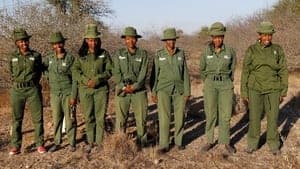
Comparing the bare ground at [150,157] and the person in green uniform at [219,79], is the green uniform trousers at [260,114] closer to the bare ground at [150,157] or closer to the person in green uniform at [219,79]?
the bare ground at [150,157]

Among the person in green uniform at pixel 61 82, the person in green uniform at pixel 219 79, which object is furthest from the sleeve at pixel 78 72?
the person in green uniform at pixel 219 79

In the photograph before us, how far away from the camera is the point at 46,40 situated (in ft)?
39.9

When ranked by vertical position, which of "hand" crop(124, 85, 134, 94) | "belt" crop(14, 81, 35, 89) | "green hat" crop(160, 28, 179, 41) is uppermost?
"green hat" crop(160, 28, 179, 41)

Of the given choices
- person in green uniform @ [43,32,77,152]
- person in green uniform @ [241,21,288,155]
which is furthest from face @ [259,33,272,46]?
person in green uniform @ [43,32,77,152]

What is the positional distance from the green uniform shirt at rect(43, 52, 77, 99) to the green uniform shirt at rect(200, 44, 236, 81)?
2.08 metres

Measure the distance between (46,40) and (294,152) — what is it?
21.1ft

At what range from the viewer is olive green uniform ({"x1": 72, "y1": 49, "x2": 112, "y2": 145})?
25.8 feet

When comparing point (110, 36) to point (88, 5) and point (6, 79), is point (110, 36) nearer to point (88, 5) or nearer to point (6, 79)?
point (6, 79)

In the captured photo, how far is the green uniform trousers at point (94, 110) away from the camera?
799 cm

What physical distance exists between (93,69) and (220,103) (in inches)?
81.1

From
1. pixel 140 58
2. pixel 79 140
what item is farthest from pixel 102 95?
pixel 79 140

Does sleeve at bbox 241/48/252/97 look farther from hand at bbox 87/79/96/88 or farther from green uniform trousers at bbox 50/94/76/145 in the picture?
green uniform trousers at bbox 50/94/76/145

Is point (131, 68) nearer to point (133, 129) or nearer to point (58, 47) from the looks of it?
point (58, 47)

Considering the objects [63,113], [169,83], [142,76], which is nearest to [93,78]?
[142,76]
